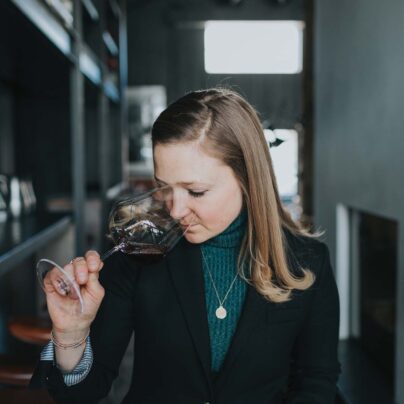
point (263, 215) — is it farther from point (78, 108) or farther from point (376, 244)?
point (78, 108)

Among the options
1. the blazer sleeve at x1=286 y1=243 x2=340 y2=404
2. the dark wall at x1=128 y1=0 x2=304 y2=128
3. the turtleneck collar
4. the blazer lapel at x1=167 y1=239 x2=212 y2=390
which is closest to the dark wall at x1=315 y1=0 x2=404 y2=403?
the blazer sleeve at x1=286 y1=243 x2=340 y2=404

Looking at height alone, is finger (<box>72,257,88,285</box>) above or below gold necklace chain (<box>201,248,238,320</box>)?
above

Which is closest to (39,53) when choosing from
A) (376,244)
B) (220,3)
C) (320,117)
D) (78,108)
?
(78,108)

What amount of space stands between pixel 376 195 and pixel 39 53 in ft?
5.50

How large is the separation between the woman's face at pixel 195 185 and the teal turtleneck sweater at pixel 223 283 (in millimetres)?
95

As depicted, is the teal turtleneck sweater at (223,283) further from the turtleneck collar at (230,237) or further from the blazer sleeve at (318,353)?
the blazer sleeve at (318,353)

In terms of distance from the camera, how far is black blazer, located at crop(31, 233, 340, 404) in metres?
1.22

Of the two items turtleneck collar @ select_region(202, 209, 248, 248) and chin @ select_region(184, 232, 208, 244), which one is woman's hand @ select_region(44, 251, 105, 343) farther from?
turtleneck collar @ select_region(202, 209, 248, 248)

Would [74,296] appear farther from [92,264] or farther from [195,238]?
[195,238]

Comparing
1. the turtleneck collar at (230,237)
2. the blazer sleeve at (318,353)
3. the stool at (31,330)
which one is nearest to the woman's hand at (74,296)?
the turtleneck collar at (230,237)

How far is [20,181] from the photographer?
9.96 feet

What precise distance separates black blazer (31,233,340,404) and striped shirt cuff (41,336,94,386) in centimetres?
4

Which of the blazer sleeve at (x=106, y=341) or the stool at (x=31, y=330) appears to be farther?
the stool at (x=31, y=330)

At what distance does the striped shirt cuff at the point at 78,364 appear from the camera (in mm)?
1121
